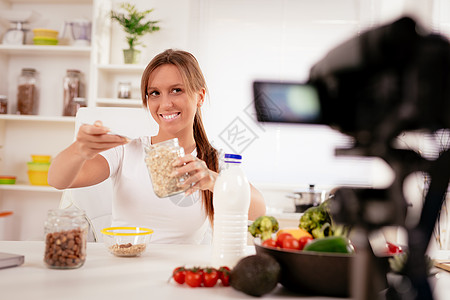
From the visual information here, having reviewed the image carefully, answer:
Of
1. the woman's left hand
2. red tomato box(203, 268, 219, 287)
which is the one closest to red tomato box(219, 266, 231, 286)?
red tomato box(203, 268, 219, 287)

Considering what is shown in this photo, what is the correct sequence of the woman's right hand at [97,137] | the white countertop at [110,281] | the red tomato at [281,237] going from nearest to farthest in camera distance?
the white countertop at [110,281] → the red tomato at [281,237] → the woman's right hand at [97,137]

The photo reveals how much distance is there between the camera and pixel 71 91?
3336 mm

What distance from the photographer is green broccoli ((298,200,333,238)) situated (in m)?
0.92

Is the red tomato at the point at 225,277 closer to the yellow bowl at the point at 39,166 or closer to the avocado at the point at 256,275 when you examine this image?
the avocado at the point at 256,275

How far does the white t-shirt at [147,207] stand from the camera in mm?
1601

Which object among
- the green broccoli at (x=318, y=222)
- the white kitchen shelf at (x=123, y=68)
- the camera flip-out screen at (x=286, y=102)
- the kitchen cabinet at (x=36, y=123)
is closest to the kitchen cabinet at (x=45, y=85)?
the kitchen cabinet at (x=36, y=123)

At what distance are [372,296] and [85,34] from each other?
10.8 ft

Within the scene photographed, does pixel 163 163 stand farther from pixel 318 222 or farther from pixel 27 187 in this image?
pixel 27 187

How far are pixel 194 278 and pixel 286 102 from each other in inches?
18.8

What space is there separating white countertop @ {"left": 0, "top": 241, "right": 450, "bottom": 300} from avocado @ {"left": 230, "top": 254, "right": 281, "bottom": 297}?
21 mm

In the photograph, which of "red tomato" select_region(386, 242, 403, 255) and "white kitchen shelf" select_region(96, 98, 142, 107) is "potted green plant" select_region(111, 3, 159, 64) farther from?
"red tomato" select_region(386, 242, 403, 255)

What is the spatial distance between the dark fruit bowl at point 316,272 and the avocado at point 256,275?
0.03m

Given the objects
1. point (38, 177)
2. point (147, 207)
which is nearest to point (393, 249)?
point (147, 207)

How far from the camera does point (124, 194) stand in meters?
1.64
